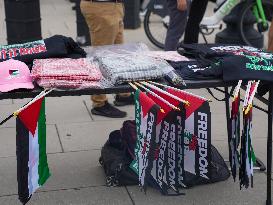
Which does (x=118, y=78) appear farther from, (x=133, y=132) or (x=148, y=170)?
(x=133, y=132)

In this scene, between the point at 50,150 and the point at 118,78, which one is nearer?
the point at 118,78

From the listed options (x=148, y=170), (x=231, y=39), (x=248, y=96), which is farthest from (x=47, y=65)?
(x=231, y=39)

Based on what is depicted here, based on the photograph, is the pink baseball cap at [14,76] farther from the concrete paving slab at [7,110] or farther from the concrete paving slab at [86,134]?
the concrete paving slab at [7,110]

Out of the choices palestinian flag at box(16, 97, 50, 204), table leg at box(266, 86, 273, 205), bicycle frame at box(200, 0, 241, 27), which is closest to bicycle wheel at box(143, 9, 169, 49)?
bicycle frame at box(200, 0, 241, 27)

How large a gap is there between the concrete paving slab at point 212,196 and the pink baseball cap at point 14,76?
3.85 ft

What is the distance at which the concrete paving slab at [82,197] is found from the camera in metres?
3.42

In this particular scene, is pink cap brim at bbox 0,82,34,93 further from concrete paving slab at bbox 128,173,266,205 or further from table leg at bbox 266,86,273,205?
table leg at bbox 266,86,273,205

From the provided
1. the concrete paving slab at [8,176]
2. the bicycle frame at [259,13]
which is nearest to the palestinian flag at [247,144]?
the concrete paving slab at [8,176]

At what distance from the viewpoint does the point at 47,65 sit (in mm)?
2963

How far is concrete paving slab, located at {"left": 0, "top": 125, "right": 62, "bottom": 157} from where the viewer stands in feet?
13.6

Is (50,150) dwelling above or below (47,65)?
below

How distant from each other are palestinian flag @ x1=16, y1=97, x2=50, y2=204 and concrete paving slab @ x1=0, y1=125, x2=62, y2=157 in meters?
1.45

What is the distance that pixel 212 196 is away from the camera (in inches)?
139

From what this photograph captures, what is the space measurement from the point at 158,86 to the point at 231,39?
15.9ft
